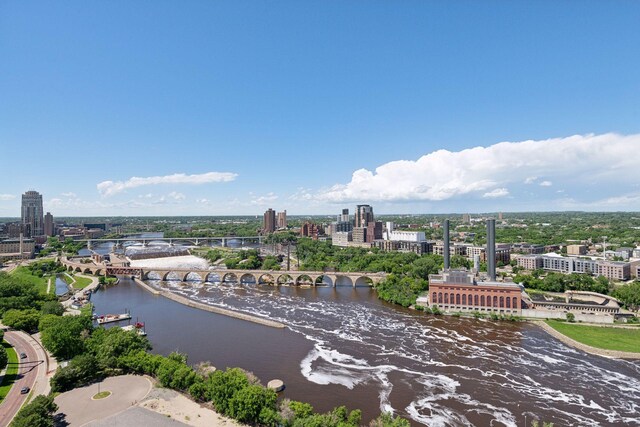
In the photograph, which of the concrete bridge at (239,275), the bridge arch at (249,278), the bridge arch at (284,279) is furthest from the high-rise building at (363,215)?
the bridge arch at (284,279)

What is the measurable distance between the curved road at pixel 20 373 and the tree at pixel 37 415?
153 inches

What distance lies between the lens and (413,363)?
129ft

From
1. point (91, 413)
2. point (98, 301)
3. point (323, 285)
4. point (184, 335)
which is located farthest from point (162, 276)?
point (91, 413)

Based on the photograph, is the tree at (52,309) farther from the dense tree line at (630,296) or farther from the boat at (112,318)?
the dense tree line at (630,296)

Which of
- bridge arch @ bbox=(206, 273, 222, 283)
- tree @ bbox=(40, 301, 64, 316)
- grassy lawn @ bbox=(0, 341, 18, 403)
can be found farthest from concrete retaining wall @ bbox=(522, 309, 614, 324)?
tree @ bbox=(40, 301, 64, 316)

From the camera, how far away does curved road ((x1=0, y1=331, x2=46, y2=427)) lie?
27353mm

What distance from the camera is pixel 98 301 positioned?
7138 centimetres

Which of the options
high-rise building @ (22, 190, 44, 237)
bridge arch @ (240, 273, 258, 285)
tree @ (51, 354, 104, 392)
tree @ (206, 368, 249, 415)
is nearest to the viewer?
tree @ (206, 368, 249, 415)

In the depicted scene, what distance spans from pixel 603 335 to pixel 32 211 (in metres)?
225

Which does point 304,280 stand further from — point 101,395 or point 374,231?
point 374,231

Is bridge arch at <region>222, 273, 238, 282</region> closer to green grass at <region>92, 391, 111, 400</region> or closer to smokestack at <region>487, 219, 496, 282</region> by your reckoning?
smokestack at <region>487, 219, 496, 282</region>

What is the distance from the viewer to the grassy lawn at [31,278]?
8099cm

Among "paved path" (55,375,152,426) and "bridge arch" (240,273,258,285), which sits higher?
"paved path" (55,375,152,426)

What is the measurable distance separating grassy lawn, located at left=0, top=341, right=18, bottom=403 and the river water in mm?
13457
